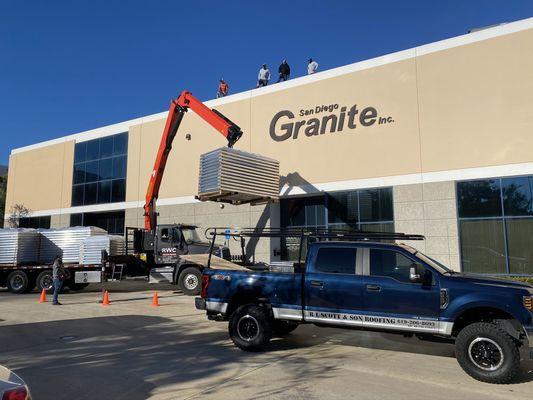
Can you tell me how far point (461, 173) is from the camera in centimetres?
1769

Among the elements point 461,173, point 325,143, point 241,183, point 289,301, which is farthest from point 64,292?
point 461,173

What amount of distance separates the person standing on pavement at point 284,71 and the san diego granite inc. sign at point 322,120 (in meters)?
2.36

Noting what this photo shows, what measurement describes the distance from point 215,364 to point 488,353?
13.4ft

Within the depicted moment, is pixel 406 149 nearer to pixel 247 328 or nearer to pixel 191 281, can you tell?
pixel 191 281

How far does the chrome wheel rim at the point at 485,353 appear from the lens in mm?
6461

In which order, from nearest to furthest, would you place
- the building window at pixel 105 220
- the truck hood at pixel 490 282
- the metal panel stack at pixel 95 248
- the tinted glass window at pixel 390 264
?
the truck hood at pixel 490 282 → the tinted glass window at pixel 390 264 → the metal panel stack at pixel 95 248 → the building window at pixel 105 220

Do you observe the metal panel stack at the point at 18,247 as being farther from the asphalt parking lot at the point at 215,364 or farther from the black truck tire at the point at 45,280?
the asphalt parking lot at the point at 215,364

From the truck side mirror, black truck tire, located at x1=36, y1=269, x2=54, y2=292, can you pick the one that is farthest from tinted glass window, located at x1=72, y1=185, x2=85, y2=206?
the truck side mirror

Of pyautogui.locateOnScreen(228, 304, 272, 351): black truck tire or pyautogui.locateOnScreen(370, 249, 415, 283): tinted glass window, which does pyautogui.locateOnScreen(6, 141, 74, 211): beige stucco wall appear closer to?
pyautogui.locateOnScreen(228, 304, 272, 351): black truck tire

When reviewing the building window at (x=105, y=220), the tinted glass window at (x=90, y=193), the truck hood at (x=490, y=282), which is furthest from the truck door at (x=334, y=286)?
the tinted glass window at (x=90, y=193)

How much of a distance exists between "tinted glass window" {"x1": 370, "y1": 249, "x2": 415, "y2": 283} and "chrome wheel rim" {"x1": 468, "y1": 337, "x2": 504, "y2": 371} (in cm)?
133

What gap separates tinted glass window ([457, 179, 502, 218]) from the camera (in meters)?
17.0

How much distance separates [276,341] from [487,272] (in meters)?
11.3

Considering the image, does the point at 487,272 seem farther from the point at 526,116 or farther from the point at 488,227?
the point at 526,116
